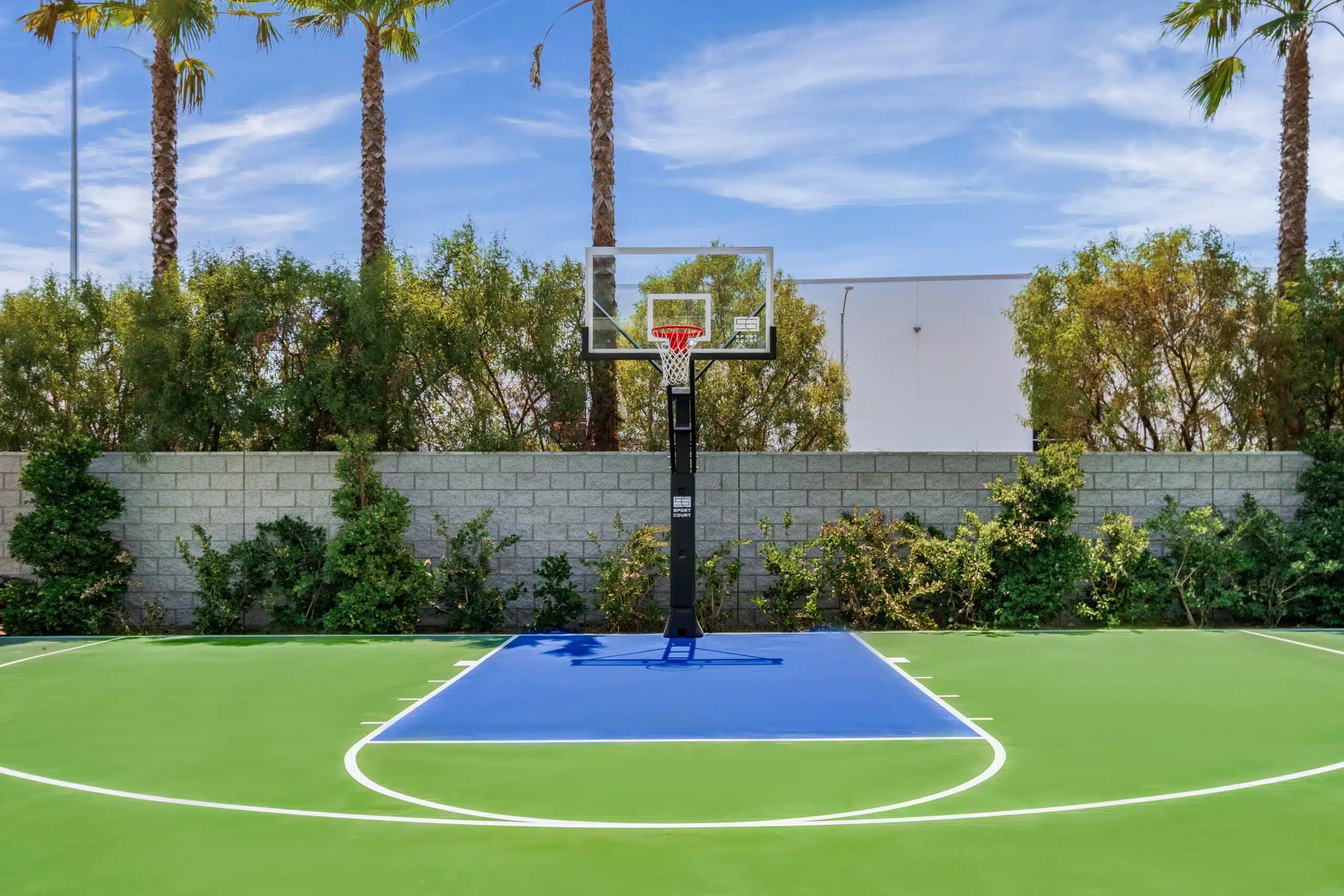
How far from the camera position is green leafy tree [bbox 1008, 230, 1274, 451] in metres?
13.5

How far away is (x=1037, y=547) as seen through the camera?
11.4m

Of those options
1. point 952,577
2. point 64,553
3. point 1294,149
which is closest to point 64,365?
point 64,553

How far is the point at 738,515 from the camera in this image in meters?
12.4

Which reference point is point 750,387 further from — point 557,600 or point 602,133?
point 557,600

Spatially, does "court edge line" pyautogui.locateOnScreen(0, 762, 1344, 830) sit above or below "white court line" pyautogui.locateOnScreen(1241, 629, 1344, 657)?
below

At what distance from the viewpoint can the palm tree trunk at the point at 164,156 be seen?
14.8 m

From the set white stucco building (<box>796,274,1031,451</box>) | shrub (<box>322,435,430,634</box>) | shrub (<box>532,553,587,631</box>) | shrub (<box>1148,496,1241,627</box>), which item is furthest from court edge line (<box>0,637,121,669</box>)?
white stucco building (<box>796,274,1031,451</box>)

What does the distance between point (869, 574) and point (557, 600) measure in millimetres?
3392

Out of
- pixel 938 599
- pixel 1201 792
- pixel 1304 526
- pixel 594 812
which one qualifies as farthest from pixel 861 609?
pixel 594 812

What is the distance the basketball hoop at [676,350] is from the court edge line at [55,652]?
6367 mm

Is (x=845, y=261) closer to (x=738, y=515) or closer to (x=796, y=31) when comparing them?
(x=796, y=31)

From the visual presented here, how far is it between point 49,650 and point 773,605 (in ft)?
23.9

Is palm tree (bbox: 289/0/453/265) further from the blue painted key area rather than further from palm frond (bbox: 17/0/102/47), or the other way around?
the blue painted key area

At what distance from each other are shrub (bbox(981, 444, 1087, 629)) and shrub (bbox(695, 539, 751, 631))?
270 cm
